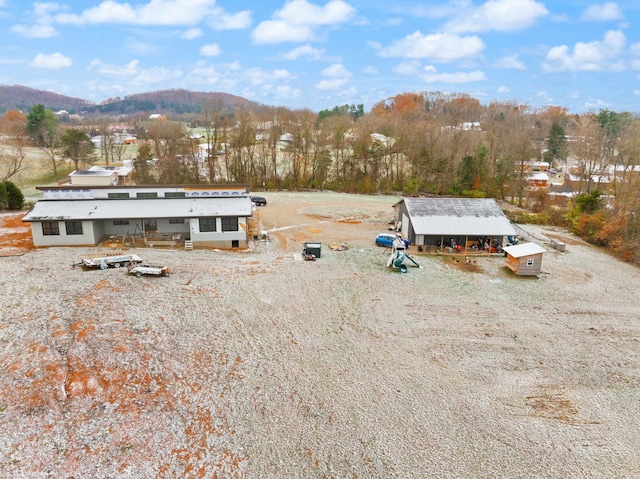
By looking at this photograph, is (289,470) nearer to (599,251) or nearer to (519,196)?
(599,251)

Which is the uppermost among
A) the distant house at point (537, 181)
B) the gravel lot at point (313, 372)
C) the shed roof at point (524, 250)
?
the distant house at point (537, 181)

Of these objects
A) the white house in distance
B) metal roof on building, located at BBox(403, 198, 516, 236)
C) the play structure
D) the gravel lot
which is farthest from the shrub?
metal roof on building, located at BBox(403, 198, 516, 236)

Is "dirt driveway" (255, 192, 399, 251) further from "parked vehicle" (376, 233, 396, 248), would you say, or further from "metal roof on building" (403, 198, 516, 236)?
"metal roof on building" (403, 198, 516, 236)

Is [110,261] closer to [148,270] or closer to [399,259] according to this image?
[148,270]

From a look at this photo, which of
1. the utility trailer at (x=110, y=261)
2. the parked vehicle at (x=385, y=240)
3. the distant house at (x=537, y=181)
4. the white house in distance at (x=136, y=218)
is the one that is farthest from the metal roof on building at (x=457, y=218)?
the distant house at (x=537, y=181)

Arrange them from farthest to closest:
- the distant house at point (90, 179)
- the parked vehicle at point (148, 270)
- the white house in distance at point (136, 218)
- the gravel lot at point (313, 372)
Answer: the distant house at point (90, 179), the white house in distance at point (136, 218), the parked vehicle at point (148, 270), the gravel lot at point (313, 372)

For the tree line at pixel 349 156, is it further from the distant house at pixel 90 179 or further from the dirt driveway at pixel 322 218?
the distant house at pixel 90 179
